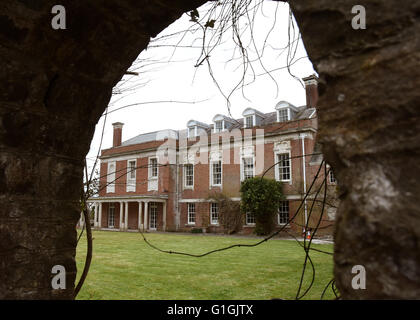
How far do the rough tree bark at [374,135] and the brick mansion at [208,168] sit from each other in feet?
62.6

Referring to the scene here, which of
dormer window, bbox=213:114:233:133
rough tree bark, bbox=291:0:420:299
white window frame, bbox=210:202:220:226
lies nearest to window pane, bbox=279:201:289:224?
white window frame, bbox=210:202:220:226

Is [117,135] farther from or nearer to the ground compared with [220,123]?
farther from the ground

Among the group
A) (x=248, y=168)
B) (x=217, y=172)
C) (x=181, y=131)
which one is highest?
(x=181, y=131)

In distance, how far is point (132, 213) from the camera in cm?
2895

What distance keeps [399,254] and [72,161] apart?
1.46 meters

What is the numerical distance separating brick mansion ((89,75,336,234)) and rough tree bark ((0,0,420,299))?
18.3m

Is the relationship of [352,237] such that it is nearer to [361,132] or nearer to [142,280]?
[361,132]

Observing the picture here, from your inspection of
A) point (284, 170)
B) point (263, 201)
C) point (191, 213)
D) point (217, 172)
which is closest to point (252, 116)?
point (217, 172)

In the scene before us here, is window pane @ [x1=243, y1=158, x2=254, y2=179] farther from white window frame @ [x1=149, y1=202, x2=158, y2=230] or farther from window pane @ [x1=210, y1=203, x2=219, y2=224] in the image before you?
white window frame @ [x1=149, y1=202, x2=158, y2=230]

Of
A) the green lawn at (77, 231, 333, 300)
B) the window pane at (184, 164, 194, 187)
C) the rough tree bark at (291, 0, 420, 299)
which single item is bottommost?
the green lawn at (77, 231, 333, 300)

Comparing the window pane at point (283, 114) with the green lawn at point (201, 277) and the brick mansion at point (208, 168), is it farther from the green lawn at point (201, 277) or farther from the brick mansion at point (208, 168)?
the green lawn at point (201, 277)

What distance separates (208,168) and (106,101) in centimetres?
2351

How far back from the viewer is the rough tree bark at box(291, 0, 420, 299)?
0.61 m

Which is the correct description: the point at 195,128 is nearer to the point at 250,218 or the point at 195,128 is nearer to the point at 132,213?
the point at 132,213
